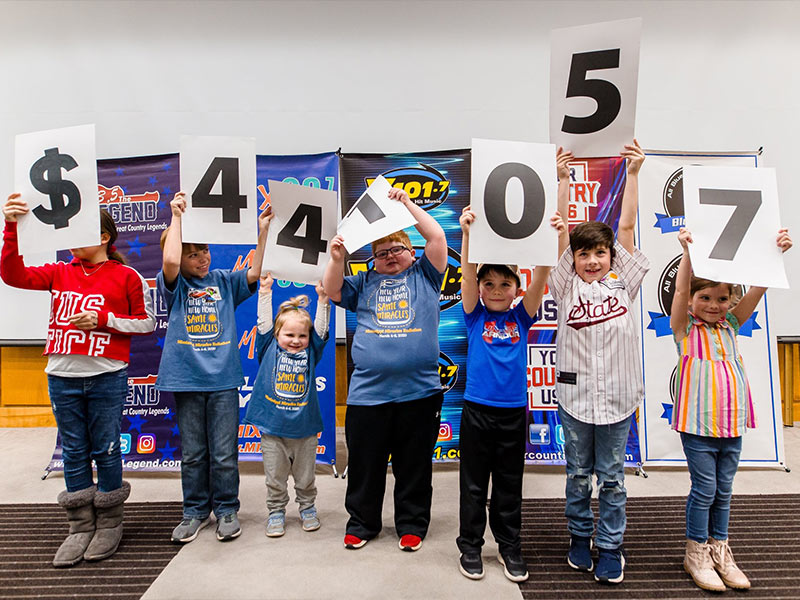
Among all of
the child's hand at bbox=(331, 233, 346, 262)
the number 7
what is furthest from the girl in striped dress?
the child's hand at bbox=(331, 233, 346, 262)

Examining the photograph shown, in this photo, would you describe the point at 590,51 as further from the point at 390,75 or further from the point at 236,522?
the point at 236,522

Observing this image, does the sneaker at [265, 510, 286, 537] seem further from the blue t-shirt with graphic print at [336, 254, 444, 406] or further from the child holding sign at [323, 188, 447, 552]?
the blue t-shirt with graphic print at [336, 254, 444, 406]

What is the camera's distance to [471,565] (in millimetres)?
1824

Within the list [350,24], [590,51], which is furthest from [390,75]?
[590,51]

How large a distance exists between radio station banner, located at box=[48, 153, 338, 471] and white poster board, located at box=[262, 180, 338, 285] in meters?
0.88

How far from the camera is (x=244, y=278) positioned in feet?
7.49

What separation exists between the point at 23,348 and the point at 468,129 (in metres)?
3.78

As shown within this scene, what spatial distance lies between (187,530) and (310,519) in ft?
1.73

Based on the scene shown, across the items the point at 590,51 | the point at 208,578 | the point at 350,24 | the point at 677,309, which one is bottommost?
the point at 208,578

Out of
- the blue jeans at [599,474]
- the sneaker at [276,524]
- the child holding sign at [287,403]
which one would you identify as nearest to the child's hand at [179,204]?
the child holding sign at [287,403]

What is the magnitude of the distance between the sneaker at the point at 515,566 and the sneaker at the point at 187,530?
132 centimetres

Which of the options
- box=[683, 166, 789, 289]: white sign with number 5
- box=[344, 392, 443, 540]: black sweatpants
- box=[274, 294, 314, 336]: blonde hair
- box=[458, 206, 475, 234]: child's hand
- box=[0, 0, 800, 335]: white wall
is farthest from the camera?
box=[0, 0, 800, 335]: white wall

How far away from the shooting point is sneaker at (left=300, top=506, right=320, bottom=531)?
7.27ft

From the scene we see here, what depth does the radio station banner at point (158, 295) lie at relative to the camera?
299cm
